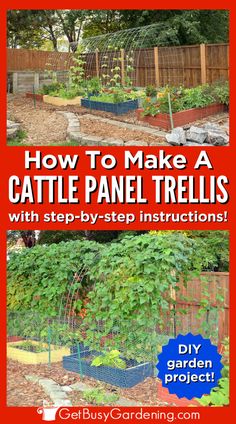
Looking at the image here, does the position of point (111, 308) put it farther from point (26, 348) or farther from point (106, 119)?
point (106, 119)

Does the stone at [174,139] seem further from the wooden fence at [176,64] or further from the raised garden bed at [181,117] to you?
the wooden fence at [176,64]

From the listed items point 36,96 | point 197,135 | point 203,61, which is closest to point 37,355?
point 197,135

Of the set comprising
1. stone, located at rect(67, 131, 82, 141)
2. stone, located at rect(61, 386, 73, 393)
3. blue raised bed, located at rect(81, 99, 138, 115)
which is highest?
blue raised bed, located at rect(81, 99, 138, 115)

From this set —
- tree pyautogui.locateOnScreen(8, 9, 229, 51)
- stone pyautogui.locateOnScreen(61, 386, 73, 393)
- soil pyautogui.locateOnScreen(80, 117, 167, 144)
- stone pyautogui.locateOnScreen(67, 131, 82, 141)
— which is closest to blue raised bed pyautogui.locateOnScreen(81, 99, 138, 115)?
soil pyautogui.locateOnScreen(80, 117, 167, 144)

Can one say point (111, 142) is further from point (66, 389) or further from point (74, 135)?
point (66, 389)

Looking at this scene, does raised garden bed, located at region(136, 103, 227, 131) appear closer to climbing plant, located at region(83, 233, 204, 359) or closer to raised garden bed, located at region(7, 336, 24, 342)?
climbing plant, located at region(83, 233, 204, 359)

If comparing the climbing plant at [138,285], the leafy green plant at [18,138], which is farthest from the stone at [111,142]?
the climbing plant at [138,285]

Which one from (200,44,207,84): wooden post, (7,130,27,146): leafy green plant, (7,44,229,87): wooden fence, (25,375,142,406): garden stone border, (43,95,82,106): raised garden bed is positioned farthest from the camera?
(43,95,82,106): raised garden bed

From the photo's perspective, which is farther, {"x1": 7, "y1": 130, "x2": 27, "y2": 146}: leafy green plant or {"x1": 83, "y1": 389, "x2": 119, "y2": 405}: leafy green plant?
{"x1": 7, "y1": 130, "x2": 27, "y2": 146}: leafy green plant

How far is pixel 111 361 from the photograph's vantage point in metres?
5.88

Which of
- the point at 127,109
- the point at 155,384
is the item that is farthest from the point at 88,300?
the point at 127,109

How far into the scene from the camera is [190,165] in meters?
5.10

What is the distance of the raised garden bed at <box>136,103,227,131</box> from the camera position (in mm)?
9078

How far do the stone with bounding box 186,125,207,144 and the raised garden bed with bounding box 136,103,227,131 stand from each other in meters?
1.03
